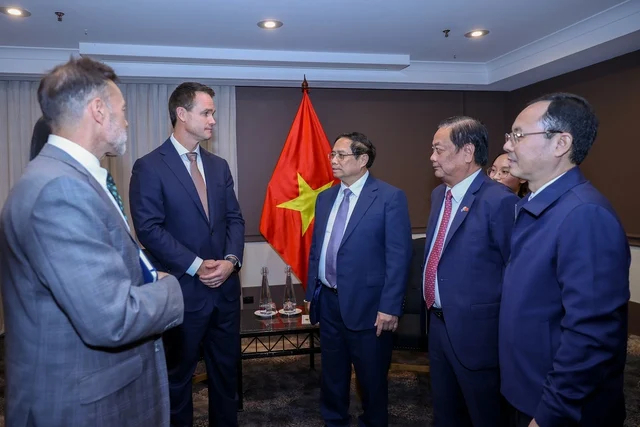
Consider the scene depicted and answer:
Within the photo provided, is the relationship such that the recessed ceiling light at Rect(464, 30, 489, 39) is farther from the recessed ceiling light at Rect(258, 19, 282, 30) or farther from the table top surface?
the table top surface

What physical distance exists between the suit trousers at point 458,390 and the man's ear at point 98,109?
141 cm

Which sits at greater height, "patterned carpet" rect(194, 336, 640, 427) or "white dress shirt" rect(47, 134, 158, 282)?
"white dress shirt" rect(47, 134, 158, 282)

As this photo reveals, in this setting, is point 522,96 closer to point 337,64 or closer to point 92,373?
point 337,64

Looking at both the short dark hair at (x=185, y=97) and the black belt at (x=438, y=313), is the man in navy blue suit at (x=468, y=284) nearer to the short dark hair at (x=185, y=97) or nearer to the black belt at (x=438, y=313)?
the black belt at (x=438, y=313)

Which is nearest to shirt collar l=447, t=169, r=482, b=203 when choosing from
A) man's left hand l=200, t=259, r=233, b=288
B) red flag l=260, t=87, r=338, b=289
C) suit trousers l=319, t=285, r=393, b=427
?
suit trousers l=319, t=285, r=393, b=427

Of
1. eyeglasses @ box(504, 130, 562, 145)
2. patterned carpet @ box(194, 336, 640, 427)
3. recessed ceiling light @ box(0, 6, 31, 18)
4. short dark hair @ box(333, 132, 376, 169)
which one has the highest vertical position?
recessed ceiling light @ box(0, 6, 31, 18)

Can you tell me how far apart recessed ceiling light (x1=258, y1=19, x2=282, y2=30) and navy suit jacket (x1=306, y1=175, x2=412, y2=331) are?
1717 mm

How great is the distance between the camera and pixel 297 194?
430cm

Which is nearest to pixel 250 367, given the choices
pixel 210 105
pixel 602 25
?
pixel 210 105

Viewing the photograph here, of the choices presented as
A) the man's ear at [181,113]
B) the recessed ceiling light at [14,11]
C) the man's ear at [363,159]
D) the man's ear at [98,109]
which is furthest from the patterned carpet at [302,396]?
the recessed ceiling light at [14,11]

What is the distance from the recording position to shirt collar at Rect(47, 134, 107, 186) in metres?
1.27

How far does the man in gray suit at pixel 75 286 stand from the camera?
1.13 meters

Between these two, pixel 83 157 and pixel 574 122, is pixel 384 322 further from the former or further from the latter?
pixel 83 157

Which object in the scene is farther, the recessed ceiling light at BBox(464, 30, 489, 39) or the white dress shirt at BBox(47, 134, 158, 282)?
the recessed ceiling light at BBox(464, 30, 489, 39)
